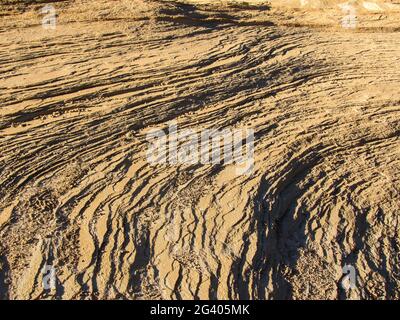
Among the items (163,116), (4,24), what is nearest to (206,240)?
(163,116)

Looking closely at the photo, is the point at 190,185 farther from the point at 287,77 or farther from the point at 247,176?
the point at 287,77

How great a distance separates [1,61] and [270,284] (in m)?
4.77

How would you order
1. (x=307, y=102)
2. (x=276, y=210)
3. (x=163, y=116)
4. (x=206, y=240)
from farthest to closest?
1. (x=307, y=102)
2. (x=163, y=116)
3. (x=276, y=210)
4. (x=206, y=240)

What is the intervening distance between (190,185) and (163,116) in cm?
128

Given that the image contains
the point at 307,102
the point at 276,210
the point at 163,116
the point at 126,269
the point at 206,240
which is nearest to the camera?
the point at 126,269

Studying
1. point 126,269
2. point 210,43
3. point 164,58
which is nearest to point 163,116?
point 164,58

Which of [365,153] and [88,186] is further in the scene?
[365,153]

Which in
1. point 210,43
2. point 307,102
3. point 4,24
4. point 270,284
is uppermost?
point 4,24

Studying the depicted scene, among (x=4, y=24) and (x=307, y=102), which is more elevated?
(x=4, y=24)

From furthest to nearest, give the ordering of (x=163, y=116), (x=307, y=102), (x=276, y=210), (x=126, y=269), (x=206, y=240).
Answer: (x=307, y=102) → (x=163, y=116) → (x=276, y=210) → (x=206, y=240) → (x=126, y=269)

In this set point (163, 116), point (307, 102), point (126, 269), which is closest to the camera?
point (126, 269)

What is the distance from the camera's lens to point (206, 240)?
7.53 metres

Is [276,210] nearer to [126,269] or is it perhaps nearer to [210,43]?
[126,269]

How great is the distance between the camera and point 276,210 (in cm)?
812
